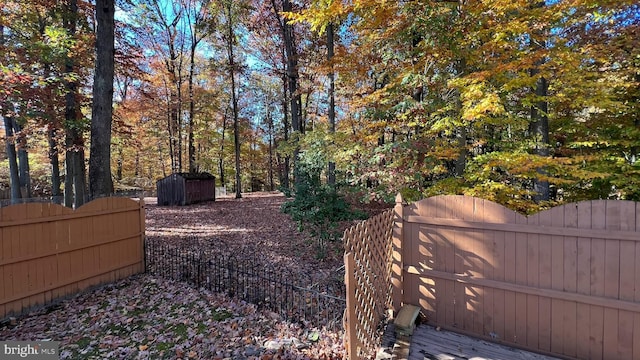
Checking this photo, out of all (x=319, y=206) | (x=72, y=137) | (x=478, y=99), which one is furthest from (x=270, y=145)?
(x=478, y=99)

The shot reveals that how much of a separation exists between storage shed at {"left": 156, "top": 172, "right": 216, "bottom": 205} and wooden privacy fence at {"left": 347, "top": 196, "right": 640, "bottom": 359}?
13.4 m

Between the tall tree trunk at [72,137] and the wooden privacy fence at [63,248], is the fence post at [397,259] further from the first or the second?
the tall tree trunk at [72,137]

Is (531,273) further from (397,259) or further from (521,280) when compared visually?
(397,259)

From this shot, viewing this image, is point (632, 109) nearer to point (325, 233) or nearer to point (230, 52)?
point (325, 233)

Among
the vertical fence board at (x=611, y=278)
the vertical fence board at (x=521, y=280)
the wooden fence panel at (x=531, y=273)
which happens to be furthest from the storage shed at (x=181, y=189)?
the vertical fence board at (x=611, y=278)

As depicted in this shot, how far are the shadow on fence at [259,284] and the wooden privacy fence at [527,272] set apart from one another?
1150 mm

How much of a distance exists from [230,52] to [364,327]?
17610 millimetres

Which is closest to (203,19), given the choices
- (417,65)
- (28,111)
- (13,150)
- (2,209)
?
(13,150)

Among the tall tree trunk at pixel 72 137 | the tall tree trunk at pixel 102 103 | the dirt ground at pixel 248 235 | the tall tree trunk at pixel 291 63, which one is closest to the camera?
the dirt ground at pixel 248 235

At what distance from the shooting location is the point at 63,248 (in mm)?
4867

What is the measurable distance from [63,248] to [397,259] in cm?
534

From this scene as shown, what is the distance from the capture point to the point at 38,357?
11.6 ft

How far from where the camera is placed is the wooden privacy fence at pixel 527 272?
2.66 meters

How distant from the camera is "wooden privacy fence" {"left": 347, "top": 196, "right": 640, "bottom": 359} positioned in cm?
266
